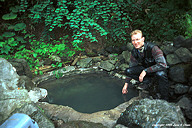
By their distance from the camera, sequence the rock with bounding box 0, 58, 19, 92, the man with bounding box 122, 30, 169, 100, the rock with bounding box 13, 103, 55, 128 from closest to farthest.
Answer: the rock with bounding box 13, 103, 55, 128, the rock with bounding box 0, 58, 19, 92, the man with bounding box 122, 30, 169, 100

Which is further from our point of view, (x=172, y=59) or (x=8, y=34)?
(x=8, y=34)

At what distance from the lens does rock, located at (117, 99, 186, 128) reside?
4.69 feet

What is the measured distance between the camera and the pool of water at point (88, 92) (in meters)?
3.10

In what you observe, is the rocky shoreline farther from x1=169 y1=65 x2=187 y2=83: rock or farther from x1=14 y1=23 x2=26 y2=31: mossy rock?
x1=14 y1=23 x2=26 y2=31: mossy rock

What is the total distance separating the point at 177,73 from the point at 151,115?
2106 millimetres

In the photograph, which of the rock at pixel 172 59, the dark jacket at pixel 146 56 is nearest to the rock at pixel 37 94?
the dark jacket at pixel 146 56

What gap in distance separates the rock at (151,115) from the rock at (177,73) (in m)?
1.84

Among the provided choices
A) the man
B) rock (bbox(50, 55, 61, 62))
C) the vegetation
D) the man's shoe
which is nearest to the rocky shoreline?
the man's shoe

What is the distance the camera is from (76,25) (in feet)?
17.2

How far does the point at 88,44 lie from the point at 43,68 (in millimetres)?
2270

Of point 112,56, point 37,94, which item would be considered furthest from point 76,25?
Answer: point 37,94

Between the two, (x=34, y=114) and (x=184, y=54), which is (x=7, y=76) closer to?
(x=34, y=114)

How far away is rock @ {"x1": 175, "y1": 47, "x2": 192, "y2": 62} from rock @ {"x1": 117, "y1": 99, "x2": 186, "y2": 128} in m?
2.21

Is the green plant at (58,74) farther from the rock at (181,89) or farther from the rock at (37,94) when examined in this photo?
the rock at (181,89)
